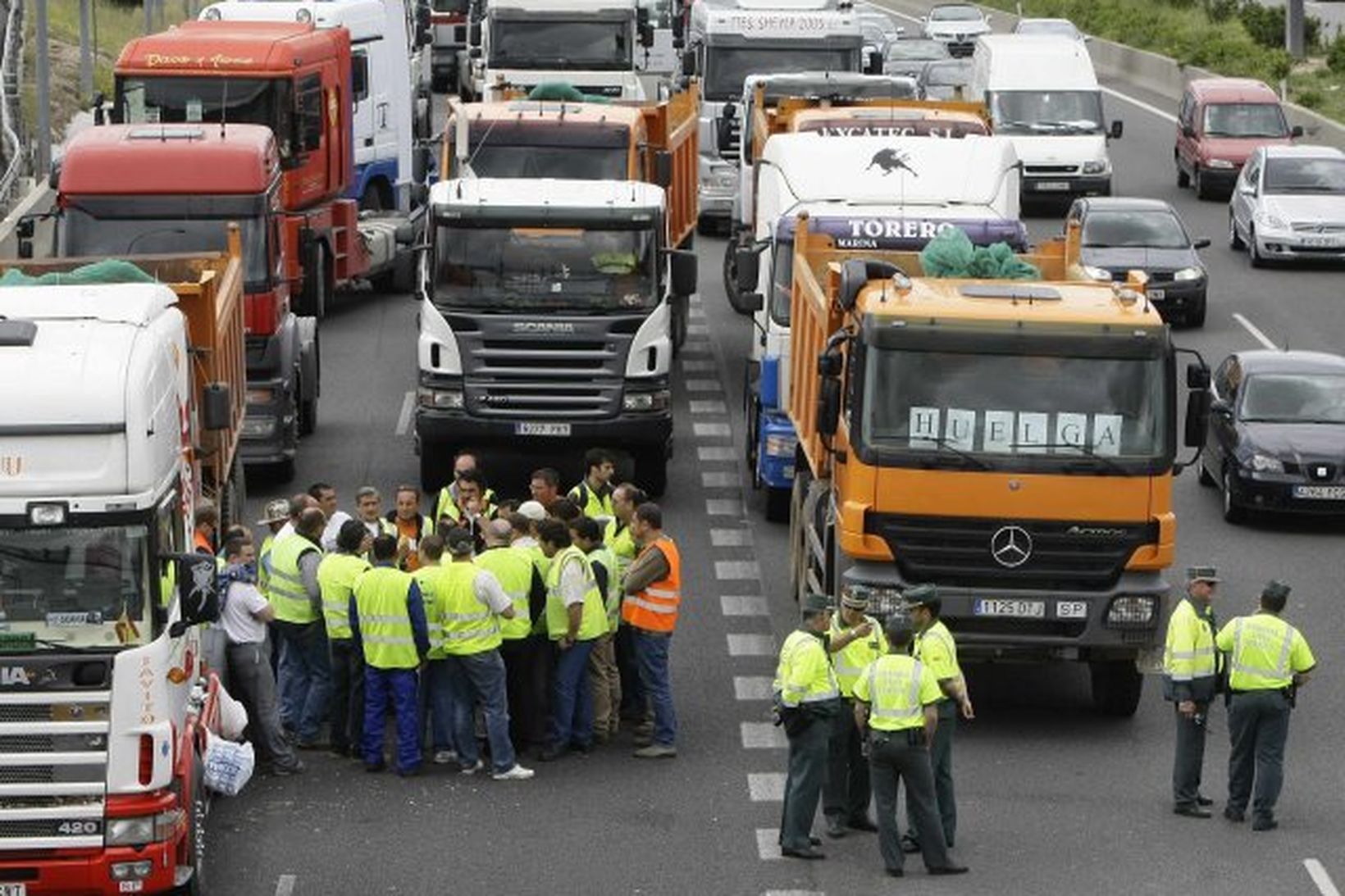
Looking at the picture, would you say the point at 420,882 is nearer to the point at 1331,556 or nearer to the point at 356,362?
the point at 1331,556

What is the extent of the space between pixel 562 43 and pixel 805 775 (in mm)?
25822

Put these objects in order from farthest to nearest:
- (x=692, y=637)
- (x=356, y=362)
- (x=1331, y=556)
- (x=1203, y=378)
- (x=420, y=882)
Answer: (x=356, y=362) < (x=1331, y=556) < (x=692, y=637) < (x=1203, y=378) < (x=420, y=882)

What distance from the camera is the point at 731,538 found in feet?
90.2

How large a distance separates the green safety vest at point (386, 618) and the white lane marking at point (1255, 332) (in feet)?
64.8

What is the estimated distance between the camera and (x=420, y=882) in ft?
59.7

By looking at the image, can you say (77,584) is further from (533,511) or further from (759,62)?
(759,62)

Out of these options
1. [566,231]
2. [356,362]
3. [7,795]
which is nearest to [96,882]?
[7,795]

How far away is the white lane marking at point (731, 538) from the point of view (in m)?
27.2

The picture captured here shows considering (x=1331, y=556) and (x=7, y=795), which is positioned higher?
(x=7, y=795)

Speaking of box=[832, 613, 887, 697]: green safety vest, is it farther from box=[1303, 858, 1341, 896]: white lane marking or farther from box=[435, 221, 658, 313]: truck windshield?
box=[435, 221, 658, 313]: truck windshield

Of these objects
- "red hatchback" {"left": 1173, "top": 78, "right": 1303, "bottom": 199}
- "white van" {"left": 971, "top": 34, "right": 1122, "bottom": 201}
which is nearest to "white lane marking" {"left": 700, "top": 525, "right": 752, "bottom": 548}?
"white van" {"left": 971, "top": 34, "right": 1122, "bottom": 201}

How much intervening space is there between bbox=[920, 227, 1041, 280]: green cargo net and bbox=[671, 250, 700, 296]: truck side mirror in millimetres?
4893

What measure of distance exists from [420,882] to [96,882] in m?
2.40

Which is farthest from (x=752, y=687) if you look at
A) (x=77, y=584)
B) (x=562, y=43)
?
(x=562, y=43)
